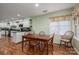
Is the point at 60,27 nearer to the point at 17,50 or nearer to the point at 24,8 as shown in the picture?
the point at 24,8

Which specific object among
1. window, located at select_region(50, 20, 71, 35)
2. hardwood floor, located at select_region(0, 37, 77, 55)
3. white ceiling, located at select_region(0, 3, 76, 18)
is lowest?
hardwood floor, located at select_region(0, 37, 77, 55)

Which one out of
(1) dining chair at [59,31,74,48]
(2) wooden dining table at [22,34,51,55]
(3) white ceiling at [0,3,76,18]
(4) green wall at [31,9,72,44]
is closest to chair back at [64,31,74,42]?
(1) dining chair at [59,31,74,48]

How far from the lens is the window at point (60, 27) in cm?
204

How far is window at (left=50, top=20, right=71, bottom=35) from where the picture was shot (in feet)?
6.71

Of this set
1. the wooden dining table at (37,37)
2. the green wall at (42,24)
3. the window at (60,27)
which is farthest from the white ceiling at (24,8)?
the wooden dining table at (37,37)

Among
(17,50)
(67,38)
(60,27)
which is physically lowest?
(17,50)

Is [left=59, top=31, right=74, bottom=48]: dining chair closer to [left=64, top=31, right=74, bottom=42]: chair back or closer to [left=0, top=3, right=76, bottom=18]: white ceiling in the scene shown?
[left=64, top=31, right=74, bottom=42]: chair back

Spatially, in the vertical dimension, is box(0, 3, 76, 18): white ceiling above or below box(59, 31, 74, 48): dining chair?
above

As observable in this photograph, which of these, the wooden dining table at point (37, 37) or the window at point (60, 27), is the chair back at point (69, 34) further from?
the wooden dining table at point (37, 37)

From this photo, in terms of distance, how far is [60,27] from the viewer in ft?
6.93

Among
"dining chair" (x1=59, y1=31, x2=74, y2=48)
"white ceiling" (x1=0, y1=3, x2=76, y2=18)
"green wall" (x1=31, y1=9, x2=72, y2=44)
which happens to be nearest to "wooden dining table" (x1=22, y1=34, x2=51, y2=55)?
"green wall" (x1=31, y1=9, x2=72, y2=44)

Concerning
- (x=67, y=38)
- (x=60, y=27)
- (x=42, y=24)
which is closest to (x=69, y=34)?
(x=67, y=38)
